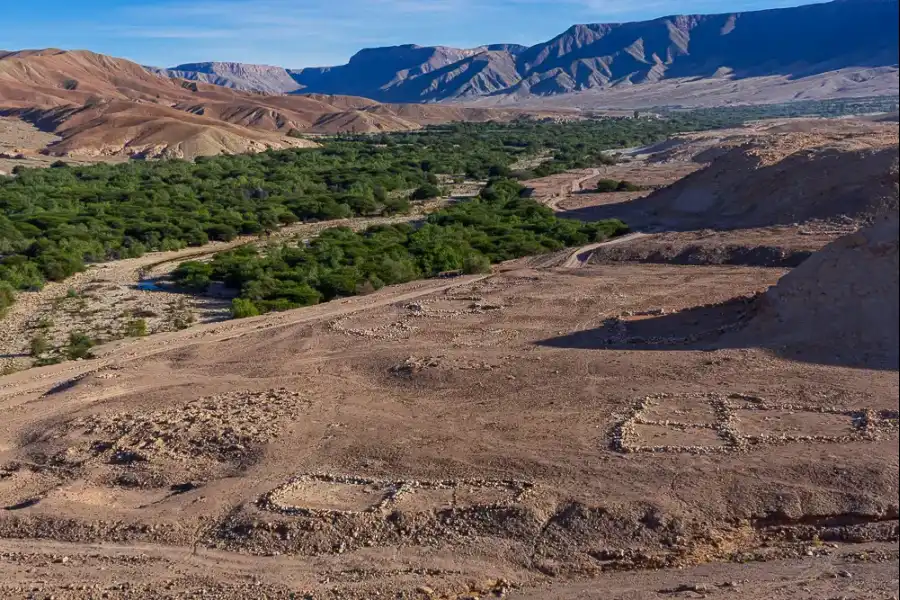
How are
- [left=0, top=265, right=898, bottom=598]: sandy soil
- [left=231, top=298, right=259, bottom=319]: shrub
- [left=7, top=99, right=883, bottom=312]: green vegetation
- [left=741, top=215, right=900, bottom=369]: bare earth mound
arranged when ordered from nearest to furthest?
[left=0, top=265, right=898, bottom=598]: sandy soil, [left=741, top=215, right=900, bottom=369]: bare earth mound, [left=231, top=298, right=259, bottom=319]: shrub, [left=7, top=99, right=883, bottom=312]: green vegetation

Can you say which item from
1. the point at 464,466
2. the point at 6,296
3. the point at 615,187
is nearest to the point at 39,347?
the point at 6,296

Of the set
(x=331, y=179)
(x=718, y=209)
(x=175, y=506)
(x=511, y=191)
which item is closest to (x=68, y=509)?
(x=175, y=506)

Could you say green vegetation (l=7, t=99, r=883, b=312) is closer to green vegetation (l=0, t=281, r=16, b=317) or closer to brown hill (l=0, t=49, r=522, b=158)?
green vegetation (l=0, t=281, r=16, b=317)

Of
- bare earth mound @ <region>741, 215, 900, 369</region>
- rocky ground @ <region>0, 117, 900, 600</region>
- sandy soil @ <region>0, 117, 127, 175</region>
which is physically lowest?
rocky ground @ <region>0, 117, 900, 600</region>

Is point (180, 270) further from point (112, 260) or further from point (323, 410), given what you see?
point (323, 410)

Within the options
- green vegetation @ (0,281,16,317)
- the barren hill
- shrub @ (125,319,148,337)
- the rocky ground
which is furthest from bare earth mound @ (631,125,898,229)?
green vegetation @ (0,281,16,317)

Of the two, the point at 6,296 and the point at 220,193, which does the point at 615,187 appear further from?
the point at 6,296
